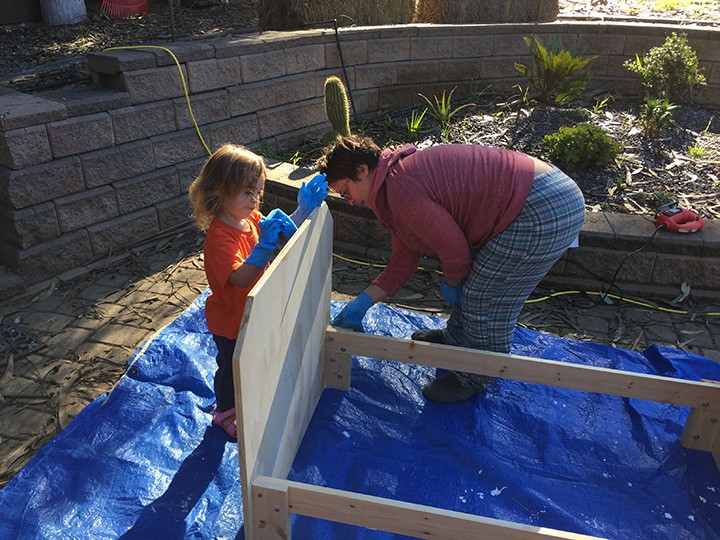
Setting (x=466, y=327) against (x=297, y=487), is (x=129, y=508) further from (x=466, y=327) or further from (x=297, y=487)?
(x=466, y=327)

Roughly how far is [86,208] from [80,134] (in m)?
0.44

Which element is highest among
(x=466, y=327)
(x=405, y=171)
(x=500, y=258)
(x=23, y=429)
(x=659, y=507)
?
(x=405, y=171)

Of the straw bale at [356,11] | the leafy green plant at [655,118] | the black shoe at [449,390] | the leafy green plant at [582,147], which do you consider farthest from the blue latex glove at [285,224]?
the leafy green plant at [655,118]

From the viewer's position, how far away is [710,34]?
576 centimetres

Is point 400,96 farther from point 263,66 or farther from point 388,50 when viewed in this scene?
point 263,66

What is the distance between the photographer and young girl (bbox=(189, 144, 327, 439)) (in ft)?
7.00

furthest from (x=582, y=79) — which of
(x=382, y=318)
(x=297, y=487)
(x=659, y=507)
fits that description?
(x=297, y=487)

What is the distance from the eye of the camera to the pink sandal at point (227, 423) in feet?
8.23

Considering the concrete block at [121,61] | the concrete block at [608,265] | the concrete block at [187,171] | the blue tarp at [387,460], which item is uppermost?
the concrete block at [121,61]

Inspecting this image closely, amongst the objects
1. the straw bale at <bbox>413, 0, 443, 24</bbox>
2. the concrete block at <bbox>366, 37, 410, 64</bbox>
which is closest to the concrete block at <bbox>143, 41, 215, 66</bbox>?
the concrete block at <bbox>366, 37, 410, 64</bbox>

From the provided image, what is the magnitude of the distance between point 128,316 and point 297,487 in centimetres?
188

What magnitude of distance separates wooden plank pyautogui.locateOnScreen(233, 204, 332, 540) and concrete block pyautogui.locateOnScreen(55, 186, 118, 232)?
1850 mm

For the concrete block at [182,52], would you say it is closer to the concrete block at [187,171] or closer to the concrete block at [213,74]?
Result: the concrete block at [213,74]

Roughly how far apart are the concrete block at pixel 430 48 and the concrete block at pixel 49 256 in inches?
128
